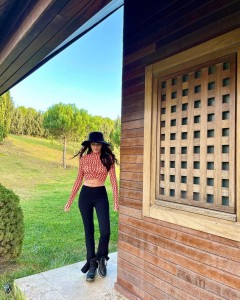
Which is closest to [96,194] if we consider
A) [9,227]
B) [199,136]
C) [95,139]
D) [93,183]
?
[93,183]

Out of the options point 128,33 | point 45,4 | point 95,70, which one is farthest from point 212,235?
point 95,70

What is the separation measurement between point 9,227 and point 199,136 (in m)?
2.63

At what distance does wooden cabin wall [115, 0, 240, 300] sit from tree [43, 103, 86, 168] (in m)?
12.3

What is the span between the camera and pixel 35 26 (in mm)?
1517

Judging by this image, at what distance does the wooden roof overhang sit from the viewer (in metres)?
1.33

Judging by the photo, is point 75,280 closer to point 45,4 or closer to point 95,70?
point 45,4

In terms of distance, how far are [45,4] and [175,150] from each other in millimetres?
1224

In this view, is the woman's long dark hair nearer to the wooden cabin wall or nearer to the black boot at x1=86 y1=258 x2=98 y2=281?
the wooden cabin wall

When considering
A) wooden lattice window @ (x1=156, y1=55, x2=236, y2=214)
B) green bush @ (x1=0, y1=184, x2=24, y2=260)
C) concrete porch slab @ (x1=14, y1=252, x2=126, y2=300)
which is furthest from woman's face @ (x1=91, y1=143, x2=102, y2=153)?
green bush @ (x1=0, y1=184, x2=24, y2=260)

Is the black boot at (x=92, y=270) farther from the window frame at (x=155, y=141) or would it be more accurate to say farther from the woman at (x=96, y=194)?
the window frame at (x=155, y=141)

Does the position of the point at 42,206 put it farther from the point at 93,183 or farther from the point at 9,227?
the point at 93,183

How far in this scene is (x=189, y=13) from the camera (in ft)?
5.91

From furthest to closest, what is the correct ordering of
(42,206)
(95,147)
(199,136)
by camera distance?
1. (42,206)
2. (95,147)
3. (199,136)

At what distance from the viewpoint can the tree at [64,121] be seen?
14.3m
